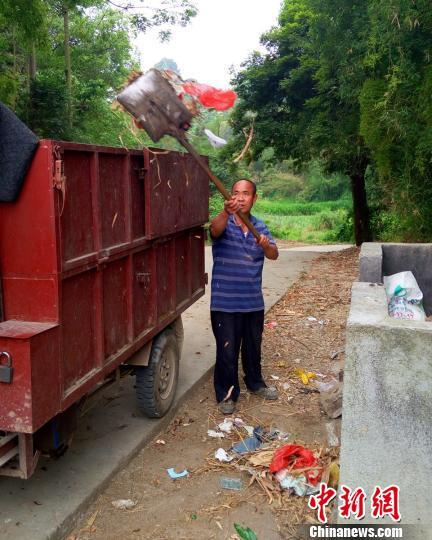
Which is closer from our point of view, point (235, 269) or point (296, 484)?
point (296, 484)

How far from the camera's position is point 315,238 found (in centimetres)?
3011

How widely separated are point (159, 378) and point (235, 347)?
701mm

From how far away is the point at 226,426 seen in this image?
441 centimetres

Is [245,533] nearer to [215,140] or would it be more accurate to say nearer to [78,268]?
[78,268]

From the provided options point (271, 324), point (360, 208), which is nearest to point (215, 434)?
point (271, 324)

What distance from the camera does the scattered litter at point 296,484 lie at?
11.1 feet

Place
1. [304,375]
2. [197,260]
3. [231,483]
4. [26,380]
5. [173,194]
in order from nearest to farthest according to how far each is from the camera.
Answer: [26,380] < [231,483] < [173,194] < [197,260] < [304,375]

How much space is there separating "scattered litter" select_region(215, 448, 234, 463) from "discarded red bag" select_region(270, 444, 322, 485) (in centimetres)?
34

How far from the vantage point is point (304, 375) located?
550cm

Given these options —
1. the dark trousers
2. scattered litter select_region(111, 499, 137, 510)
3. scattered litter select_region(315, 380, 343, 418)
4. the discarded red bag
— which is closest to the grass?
scattered litter select_region(315, 380, 343, 418)

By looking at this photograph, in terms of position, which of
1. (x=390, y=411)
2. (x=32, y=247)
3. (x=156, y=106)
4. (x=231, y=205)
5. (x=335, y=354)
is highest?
(x=156, y=106)

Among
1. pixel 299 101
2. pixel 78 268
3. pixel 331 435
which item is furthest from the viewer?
pixel 299 101

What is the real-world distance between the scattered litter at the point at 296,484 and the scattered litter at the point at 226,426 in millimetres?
848

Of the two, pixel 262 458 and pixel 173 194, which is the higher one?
pixel 173 194
